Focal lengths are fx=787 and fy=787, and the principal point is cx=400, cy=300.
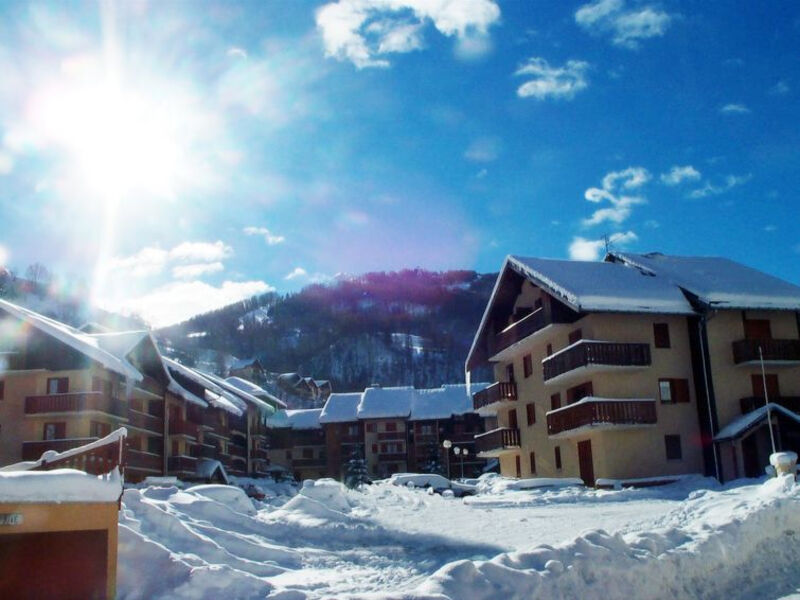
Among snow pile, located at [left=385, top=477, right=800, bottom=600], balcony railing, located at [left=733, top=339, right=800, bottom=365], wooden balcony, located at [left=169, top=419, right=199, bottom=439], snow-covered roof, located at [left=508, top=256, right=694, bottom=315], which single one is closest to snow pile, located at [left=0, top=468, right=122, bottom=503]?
snow pile, located at [left=385, top=477, right=800, bottom=600]

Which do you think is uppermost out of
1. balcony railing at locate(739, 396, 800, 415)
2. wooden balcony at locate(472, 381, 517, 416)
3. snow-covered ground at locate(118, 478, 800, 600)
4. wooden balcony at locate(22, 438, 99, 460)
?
wooden balcony at locate(472, 381, 517, 416)

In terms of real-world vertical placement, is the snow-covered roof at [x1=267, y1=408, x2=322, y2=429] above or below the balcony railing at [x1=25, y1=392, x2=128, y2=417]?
above

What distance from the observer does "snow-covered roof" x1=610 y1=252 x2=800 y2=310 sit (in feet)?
109

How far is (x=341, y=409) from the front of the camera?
7912 centimetres

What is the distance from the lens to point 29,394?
3719cm

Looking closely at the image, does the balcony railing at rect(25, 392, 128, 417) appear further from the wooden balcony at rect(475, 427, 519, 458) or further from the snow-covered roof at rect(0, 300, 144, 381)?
the wooden balcony at rect(475, 427, 519, 458)

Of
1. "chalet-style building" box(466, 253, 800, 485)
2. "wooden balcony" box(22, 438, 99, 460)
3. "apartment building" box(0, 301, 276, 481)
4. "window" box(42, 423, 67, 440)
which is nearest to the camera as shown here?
"chalet-style building" box(466, 253, 800, 485)

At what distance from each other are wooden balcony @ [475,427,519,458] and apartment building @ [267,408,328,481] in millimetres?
39869

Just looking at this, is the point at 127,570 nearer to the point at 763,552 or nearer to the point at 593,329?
the point at 763,552

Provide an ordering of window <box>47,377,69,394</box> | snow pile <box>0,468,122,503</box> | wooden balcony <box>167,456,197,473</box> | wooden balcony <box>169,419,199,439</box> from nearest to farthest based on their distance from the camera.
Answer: snow pile <box>0,468,122,503</box> < window <box>47,377,69,394</box> < wooden balcony <box>167,456,197,473</box> < wooden balcony <box>169,419,199,439</box>

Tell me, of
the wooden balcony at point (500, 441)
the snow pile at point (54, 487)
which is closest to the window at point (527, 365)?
the wooden balcony at point (500, 441)

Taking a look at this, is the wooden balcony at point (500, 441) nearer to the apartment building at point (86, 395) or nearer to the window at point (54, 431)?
the apartment building at point (86, 395)

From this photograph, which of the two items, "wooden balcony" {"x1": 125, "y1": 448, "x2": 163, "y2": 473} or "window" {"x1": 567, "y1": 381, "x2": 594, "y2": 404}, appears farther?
"wooden balcony" {"x1": 125, "y1": 448, "x2": 163, "y2": 473}

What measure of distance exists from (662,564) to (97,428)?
1278 inches
